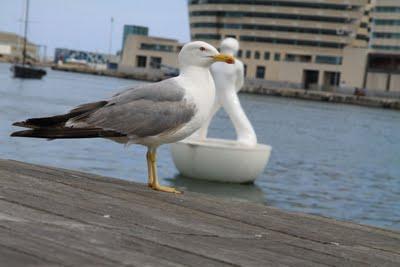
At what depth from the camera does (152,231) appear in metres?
3.00

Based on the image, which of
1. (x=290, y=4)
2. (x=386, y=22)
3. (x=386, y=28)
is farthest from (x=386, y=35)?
(x=290, y=4)

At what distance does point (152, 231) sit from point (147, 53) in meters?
130

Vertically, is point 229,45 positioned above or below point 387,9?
below

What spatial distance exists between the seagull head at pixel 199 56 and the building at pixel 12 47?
16721cm

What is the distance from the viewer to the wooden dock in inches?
98.0

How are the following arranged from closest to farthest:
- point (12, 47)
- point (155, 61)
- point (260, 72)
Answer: point (260, 72) < point (155, 61) < point (12, 47)

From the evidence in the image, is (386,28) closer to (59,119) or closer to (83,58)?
(83,58)

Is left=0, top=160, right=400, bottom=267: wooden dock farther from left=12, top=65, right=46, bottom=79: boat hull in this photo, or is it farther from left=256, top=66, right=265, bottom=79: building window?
left=256, top=66, right=265, bottom=79: building window

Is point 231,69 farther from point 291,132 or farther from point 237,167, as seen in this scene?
point 291,132

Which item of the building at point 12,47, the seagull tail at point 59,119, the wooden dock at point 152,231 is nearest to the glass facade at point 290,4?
the building at point 12,47

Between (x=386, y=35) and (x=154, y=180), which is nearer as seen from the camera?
(x=154, y=180)

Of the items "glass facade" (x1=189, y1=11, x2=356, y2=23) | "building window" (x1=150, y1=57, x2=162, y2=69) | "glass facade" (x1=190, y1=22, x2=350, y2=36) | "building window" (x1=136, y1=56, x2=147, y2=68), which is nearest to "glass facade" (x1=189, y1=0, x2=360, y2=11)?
"glass facade" (x1=189, y1=11, x2=356, y2=23)

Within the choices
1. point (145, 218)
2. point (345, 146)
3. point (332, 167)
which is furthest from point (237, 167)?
point (345, 146)

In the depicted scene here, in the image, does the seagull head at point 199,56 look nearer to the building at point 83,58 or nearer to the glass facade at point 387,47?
the glass facade at point 387,47
